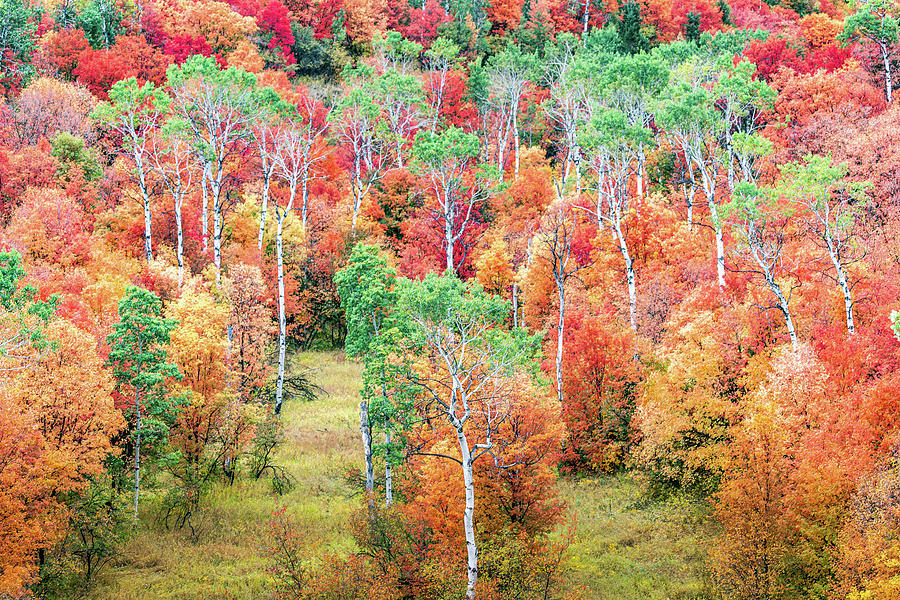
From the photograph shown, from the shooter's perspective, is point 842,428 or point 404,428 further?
point 404,428

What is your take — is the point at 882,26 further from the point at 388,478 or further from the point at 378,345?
the point at 388,478

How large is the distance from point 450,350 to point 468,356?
1980mm

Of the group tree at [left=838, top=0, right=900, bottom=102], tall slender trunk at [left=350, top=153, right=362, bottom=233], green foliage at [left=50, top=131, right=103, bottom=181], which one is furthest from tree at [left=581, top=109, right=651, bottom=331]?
green foliage at [left=50, top=131, right=103, bottom=181]

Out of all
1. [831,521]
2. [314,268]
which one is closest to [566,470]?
[831,521]

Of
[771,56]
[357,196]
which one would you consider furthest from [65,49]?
[771,56]

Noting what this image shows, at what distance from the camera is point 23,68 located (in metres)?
72.4

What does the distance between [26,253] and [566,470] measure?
1511 inches

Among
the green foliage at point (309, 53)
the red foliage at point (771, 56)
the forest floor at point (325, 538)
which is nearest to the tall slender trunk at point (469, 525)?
the forest floor at point (325, 538)

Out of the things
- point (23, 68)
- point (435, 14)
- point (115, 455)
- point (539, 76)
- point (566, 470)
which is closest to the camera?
point (115, 455)

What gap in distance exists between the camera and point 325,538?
135 feet

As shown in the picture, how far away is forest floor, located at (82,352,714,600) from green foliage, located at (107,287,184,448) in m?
5.82

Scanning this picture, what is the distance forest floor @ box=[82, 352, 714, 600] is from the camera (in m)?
36.7

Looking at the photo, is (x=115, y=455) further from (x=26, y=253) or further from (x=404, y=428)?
(x=26, y=253)

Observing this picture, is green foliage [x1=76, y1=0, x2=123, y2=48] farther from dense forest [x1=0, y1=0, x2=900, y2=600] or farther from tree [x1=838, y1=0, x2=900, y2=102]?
tree [x1=838, y1=0, x2=900, y2=102]
